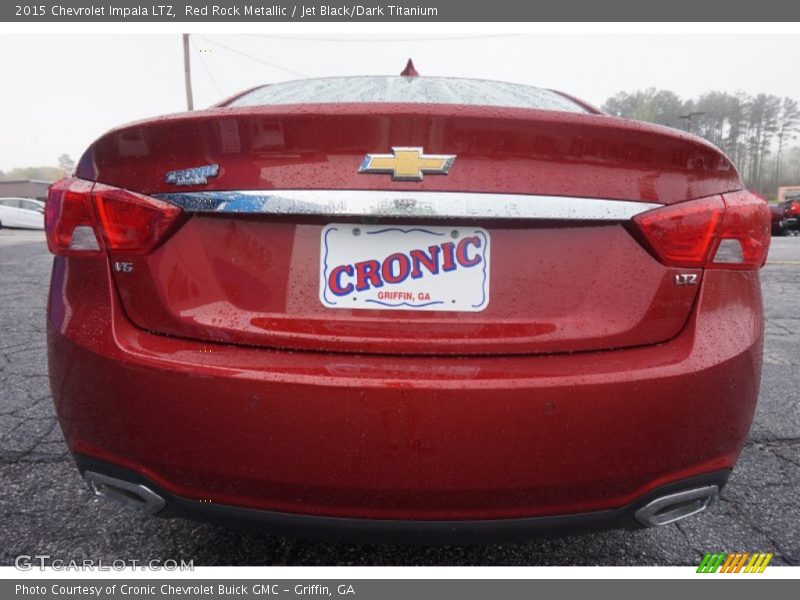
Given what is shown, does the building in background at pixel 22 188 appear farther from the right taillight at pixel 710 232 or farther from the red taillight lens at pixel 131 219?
the right taillight at pixel 710 232

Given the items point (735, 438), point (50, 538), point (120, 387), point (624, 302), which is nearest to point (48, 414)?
point (50, 538)

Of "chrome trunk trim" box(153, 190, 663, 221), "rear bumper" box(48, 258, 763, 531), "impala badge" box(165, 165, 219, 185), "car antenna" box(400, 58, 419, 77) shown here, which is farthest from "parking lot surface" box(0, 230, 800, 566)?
"car antenna" box(400, 58, 419, 77)

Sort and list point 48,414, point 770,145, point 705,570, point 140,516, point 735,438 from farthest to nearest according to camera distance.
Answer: point 770,145
point 48,414
point 140,516
point 705,570
point 735,438

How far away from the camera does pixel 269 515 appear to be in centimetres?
121

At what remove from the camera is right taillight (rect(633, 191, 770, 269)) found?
3.92 feet

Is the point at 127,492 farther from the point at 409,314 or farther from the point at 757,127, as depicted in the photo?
the point at 757,127

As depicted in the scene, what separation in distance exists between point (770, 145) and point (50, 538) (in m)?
95.7

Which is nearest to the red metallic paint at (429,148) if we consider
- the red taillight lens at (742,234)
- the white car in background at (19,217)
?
the red taillight lens at (742,234)

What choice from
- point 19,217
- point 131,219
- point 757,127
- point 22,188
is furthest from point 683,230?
point 757,127

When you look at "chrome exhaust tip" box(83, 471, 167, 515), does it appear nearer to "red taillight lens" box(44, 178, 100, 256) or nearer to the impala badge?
"red taillight lens" box(44, 178, 100, 256)

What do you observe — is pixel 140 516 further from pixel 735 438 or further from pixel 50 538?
pixel 735 438

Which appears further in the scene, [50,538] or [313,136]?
[50,538]

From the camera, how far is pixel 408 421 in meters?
1.12

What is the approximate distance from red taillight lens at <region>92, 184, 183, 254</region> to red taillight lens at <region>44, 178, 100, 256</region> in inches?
1.2
